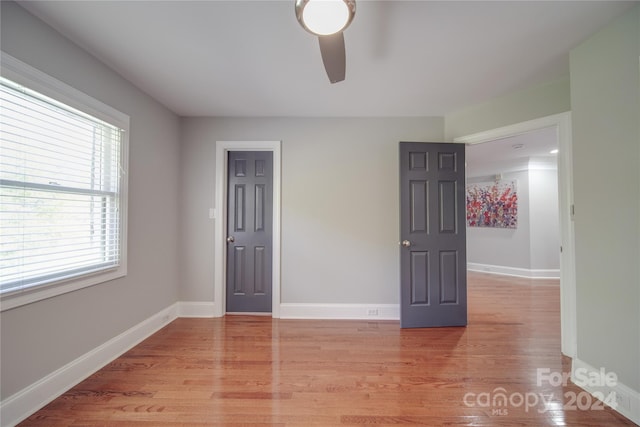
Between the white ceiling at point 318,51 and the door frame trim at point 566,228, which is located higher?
the white ceiling at point 318,51

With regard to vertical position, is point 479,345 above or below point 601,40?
below

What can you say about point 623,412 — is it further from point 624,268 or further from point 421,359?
point 421,359

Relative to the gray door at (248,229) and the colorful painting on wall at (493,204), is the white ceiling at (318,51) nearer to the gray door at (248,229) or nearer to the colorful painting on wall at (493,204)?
the gray door at (248,229)

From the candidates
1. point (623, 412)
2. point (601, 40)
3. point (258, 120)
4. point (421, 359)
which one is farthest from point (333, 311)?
point (601, 40)

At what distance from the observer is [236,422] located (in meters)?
1.44

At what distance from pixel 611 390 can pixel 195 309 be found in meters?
3.55

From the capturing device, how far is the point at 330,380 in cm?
179

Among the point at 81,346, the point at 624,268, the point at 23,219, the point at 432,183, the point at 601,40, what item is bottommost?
the point at 81,346

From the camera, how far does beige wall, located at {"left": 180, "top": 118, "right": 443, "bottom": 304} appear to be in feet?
9.61

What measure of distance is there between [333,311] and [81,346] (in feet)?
7.13

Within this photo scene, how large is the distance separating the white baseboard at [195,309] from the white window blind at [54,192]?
106 cm

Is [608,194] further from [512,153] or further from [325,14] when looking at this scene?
[512,153]

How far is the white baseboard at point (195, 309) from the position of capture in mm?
2928

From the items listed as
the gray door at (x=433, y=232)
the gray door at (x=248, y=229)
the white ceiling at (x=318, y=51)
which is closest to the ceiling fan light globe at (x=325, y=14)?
the white ceiling at (x=318, y=51)
